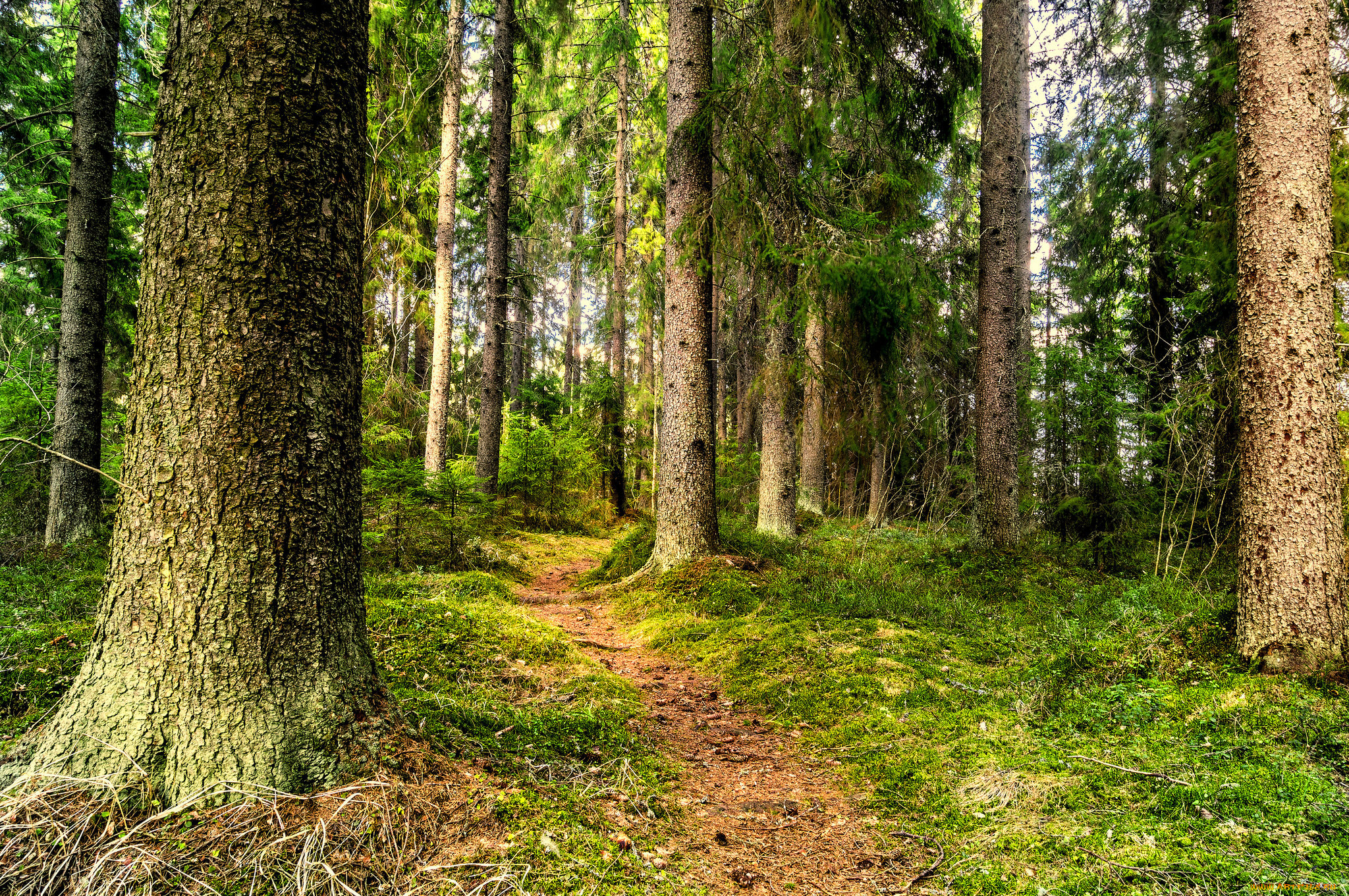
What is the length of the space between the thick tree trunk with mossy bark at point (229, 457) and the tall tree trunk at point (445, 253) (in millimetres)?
8752

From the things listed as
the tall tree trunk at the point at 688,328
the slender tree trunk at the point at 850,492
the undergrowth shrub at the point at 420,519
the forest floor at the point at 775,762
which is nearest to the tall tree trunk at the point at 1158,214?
the forest floor at the point at 775,762

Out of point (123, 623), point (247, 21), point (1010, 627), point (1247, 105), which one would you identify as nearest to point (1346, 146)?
point (1247, 105)

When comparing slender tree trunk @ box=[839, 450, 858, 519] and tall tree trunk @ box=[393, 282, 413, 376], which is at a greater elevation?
tall tree trunk @ box=[393, 282, 413, 376]

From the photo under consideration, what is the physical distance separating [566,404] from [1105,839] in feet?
55.6

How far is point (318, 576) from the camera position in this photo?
7.25 ft

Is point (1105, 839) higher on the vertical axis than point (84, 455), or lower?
lower

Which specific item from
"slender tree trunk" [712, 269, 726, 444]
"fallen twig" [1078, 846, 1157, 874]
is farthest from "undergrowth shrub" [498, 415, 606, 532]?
"fallen twig" [1078, 846, 1157, 874]

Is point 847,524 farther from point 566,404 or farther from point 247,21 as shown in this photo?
point 247,21

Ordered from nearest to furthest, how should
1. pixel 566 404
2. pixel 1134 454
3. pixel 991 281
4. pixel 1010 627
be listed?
pixel 1010 627 → pixel 991 281 → pixel 1134 454 → pixel 566 404

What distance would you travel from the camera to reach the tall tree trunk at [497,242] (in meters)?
11.5

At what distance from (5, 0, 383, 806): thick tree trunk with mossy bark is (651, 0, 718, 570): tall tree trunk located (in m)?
4.88

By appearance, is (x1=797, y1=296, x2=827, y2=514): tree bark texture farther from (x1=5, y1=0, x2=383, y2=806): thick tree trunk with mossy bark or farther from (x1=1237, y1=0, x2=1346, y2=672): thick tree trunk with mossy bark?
(x1=5, y1=0, x2=383, y2=806): thick tree trunk with mossy bark

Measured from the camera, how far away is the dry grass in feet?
5.64

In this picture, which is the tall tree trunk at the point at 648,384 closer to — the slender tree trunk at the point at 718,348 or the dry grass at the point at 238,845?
the slender tree trunk at the point at 718,348
